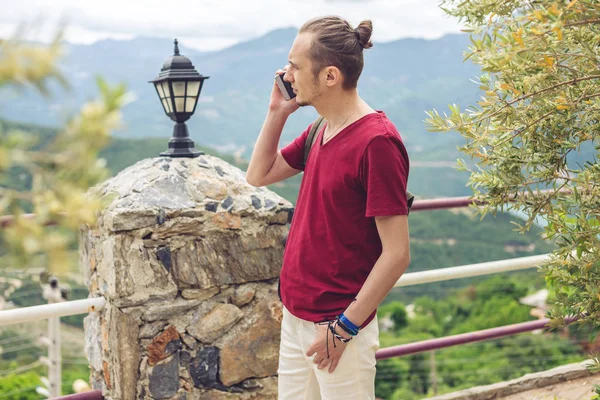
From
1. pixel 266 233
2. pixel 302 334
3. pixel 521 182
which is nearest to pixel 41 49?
pixel 302 334

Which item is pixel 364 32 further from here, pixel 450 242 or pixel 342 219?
pixel 450 242

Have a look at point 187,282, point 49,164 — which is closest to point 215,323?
point 187,282

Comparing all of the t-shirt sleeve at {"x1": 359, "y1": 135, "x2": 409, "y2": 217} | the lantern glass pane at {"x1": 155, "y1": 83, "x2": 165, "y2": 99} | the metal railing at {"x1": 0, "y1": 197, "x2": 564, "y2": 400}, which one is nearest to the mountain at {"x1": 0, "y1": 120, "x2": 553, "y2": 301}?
the metal railing at {"x1": 0, "y1": 197, "x2": 564, "y2": 400}

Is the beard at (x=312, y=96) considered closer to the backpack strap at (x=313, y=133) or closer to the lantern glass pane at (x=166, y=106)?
the backpack strap at (x=313, y=133)

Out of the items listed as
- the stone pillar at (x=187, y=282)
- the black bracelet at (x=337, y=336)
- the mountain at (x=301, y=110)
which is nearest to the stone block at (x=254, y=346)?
the stone pillar at (x=187, y=282)

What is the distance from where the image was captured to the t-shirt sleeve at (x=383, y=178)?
5.53 feet

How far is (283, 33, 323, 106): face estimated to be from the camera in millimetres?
1779

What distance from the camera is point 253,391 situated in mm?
2406

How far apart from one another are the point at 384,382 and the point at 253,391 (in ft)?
54.1

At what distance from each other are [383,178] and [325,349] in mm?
460

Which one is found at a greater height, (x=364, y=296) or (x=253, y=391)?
(x=364, y=296)

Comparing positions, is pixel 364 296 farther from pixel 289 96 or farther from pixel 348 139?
pixel 289 96

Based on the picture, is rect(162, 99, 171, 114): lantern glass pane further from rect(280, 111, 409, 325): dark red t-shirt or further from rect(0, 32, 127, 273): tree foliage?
rect(0, 32, 127, 273): tree foliage

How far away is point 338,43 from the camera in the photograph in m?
1.76
